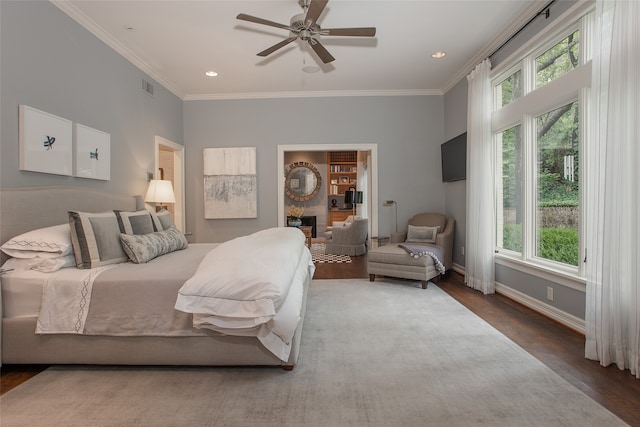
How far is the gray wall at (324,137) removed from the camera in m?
5.47

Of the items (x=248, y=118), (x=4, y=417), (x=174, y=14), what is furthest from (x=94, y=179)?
(x=248, y=118)

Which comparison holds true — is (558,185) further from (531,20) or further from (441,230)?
(441,230)

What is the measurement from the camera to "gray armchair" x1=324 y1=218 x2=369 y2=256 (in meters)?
6.80

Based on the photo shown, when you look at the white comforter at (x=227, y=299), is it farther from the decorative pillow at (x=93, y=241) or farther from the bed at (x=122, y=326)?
the decorative pillow at (x=93, y=241)

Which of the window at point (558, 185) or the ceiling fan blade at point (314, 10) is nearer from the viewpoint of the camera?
the ceiling fan blade at point (314, 10)

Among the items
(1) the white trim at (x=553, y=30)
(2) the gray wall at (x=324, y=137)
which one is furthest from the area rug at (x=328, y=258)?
(1) the white trim at (x=553, y=30)

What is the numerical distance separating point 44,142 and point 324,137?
377 cm

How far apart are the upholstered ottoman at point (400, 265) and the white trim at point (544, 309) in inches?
32.2

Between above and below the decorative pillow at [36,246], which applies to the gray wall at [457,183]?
above

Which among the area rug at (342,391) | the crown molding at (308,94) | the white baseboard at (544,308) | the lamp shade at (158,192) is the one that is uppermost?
the crown molding at (308,94)

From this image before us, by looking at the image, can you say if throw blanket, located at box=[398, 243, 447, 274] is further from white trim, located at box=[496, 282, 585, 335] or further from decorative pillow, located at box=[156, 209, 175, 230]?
decorative pillow, located at box=[156, 209, 175, 230]

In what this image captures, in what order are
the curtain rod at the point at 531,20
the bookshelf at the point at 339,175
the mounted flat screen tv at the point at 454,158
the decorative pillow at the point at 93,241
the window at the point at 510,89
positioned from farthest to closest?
the bookshelf at the point at 339,175, the mounted flat screen tv at the point at 454,158, the window at the point at 510,89, the curtain rod at the point at 531,20, the decorative pillow at the point at 93,241

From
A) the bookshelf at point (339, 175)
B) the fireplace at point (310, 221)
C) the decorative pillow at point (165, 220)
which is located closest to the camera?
the decorative pillow at point (165, 220)

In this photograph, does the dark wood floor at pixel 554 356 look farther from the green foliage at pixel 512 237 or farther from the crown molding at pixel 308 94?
the crown molding at pixel 308 94
